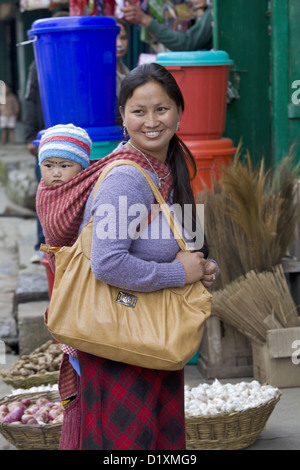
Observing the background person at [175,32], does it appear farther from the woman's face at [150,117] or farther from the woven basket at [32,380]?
the woman's face at [150,117]

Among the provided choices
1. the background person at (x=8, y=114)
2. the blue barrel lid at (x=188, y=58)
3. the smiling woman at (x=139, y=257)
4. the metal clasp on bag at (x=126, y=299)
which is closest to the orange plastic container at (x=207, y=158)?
the blue barrel lid at (x=188, y=58)

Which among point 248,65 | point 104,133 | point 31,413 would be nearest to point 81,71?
point 104,133

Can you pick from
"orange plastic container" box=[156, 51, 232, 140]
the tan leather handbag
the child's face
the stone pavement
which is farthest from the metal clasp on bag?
"orange plastic container" box=[156, 51, 232, 140]

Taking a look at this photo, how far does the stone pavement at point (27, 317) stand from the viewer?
367cm

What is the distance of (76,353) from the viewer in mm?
2436

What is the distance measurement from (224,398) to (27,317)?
6.14ft

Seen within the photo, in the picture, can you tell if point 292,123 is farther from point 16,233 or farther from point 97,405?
point 16,233

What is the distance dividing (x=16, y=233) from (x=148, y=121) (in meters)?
7.03

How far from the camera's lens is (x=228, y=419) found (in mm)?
3373

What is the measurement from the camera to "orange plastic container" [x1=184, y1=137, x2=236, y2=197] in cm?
484

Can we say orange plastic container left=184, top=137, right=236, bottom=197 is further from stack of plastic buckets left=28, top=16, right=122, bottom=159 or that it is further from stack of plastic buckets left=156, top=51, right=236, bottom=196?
Answer: stack of plastic buckets left=28, top=16, right=122, bottom=159

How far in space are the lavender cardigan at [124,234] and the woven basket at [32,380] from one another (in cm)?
212
